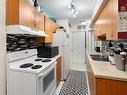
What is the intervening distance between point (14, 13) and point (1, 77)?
36.7 inches

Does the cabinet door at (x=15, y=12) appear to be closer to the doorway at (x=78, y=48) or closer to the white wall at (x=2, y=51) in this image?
the white wall at (x=2, y=51)

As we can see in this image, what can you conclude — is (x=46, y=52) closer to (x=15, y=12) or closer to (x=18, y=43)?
(x=18, y=43)

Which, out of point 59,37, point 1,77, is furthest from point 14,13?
point 59,37

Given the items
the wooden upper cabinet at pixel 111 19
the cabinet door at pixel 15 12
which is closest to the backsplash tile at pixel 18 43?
the cabinet door at pixel 15 12

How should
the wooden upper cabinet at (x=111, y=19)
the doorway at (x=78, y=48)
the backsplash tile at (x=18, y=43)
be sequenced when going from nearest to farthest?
the wooden upper cabinet at (x=111, y=19)
the backsplash tile at (x=18, y=43)
the doorway at (x=78, y=48)

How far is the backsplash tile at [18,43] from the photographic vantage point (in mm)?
1979

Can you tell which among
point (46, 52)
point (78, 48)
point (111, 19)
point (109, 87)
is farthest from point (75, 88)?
point (78, 48)

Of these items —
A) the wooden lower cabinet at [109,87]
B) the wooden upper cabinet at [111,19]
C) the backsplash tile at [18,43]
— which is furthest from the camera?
the backsplash tile at [18,43]

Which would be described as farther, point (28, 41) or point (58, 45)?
point (58, 45)

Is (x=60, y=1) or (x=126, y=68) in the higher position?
(x=60, y=1)

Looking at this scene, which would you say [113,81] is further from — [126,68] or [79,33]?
[79,33]

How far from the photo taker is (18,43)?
2.26 meters

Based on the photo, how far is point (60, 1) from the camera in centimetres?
306

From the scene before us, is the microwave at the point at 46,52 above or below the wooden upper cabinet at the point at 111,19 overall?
below
